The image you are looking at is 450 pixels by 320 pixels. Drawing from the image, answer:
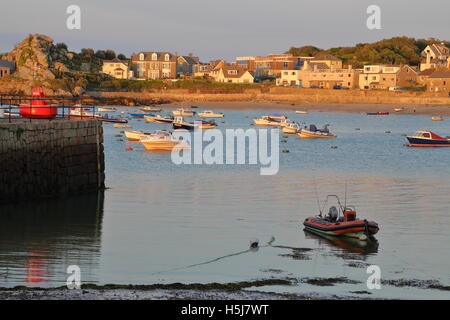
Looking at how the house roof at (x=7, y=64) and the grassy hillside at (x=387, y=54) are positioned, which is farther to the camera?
the grassy hillside at (x=387, y=54)

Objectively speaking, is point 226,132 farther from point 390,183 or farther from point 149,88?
point 149,88

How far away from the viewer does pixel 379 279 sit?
18062mm

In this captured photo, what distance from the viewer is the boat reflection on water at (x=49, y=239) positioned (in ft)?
58.5

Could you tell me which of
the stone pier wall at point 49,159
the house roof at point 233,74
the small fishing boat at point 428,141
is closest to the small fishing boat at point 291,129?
the small fishing boat at point 428,141

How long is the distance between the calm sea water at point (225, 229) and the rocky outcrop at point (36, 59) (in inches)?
4466

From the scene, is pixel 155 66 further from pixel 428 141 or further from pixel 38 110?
pixel 38 110

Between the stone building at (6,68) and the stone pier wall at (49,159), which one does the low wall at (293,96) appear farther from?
the stone pier wall at (49,159)

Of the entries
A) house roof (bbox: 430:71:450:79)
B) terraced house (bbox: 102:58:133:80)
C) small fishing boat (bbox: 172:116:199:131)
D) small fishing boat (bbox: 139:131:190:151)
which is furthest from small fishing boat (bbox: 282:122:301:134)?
terraced house (bbox: 102:58:133:80)

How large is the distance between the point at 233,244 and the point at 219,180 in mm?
16225

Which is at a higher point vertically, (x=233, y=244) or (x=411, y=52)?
(x=411, y=52)

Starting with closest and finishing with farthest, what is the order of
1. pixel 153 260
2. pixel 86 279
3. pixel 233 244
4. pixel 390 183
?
pixel 86 279 < pixel 153 260 < pixel 233 244 < pixel 390 183

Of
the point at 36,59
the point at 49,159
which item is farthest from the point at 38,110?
the point at 36,59
